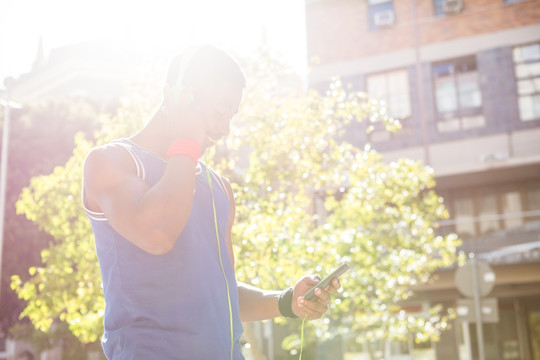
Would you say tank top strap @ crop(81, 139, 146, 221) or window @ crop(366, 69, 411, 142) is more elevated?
window @ crop(366, 69, 411, 142)

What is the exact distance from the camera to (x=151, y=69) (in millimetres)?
10328

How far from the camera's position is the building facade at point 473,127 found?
2238 cm

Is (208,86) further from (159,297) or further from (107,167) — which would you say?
(159,297)

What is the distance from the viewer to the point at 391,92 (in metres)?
24.6

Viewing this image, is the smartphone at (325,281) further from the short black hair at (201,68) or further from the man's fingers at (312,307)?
the short black hair at (201,68)

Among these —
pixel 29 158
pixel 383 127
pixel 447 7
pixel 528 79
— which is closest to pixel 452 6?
pixel 447 7

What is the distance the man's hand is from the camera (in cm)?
233

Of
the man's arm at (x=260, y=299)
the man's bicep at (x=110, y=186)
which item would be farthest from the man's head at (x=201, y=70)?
the man's arm at (x=260, y=299)

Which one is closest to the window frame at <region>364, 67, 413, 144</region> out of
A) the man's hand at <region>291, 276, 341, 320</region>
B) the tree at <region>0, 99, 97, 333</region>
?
the tree at <region>0, 99, 97, 333</region>

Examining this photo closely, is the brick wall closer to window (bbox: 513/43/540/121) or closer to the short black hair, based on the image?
window (bbox: 513/43/540/121)

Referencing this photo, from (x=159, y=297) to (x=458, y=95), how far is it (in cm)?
2314

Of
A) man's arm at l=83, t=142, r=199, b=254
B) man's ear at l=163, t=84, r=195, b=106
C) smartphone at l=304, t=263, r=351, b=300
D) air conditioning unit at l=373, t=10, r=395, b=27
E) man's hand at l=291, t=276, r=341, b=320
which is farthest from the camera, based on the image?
air conditioning unit at l=373, t=10, r=395, b=27

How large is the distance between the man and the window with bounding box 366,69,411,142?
2246cm

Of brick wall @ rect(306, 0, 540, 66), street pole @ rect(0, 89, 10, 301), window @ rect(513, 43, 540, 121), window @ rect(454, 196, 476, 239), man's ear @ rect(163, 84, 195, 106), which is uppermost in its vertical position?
brick wall @ rect(306, 0, 540, 66)
